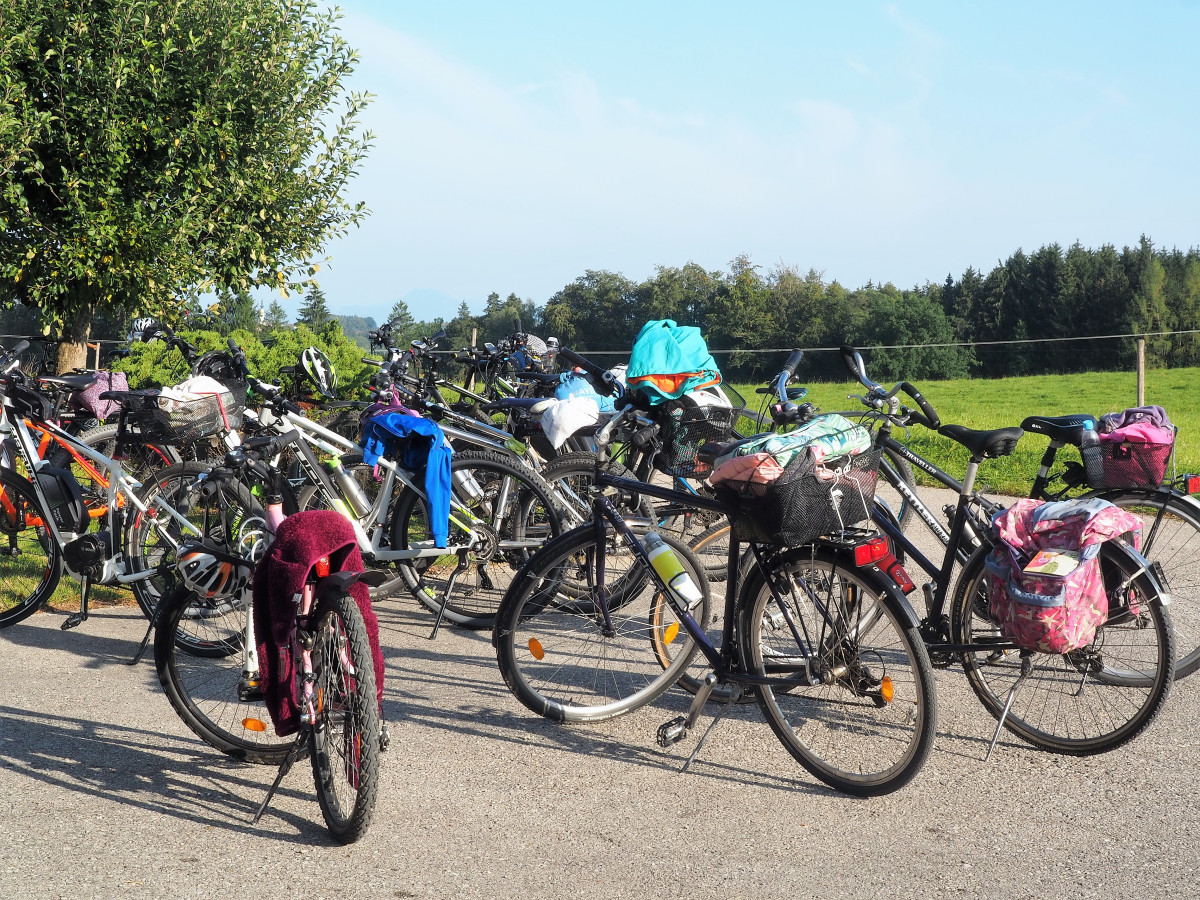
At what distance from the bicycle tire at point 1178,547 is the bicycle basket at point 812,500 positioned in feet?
4.26

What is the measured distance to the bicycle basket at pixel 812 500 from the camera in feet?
11.3

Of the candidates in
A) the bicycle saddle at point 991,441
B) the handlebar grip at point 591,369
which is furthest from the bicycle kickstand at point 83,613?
the bicycle saddle at point 991,441

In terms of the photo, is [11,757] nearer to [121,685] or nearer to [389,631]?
[121,685]

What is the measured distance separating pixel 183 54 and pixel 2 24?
1.80 meters

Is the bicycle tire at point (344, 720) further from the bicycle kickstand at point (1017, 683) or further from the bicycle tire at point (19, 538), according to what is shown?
the bicycle tire at point (19, 538)

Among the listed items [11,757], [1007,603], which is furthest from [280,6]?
[1007,603]

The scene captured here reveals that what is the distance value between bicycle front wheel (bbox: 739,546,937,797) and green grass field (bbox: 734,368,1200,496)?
662 centimetres

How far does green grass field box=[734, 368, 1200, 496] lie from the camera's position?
1117 centimetres

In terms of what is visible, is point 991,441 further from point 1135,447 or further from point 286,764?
point 286,764

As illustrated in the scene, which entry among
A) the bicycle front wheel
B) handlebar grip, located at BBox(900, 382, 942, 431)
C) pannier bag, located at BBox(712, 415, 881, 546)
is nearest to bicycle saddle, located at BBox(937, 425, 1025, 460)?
handlebar grip, located at BBox(900, 382, 942, 431)

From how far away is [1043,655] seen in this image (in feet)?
13.1

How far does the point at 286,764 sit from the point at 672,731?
51.8 inches

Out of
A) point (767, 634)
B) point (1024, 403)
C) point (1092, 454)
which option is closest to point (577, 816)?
point (767, 634)

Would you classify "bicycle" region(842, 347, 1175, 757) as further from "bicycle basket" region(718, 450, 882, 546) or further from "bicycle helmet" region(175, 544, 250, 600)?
"bicycle helmet" region(175, 544, 250, 600)
